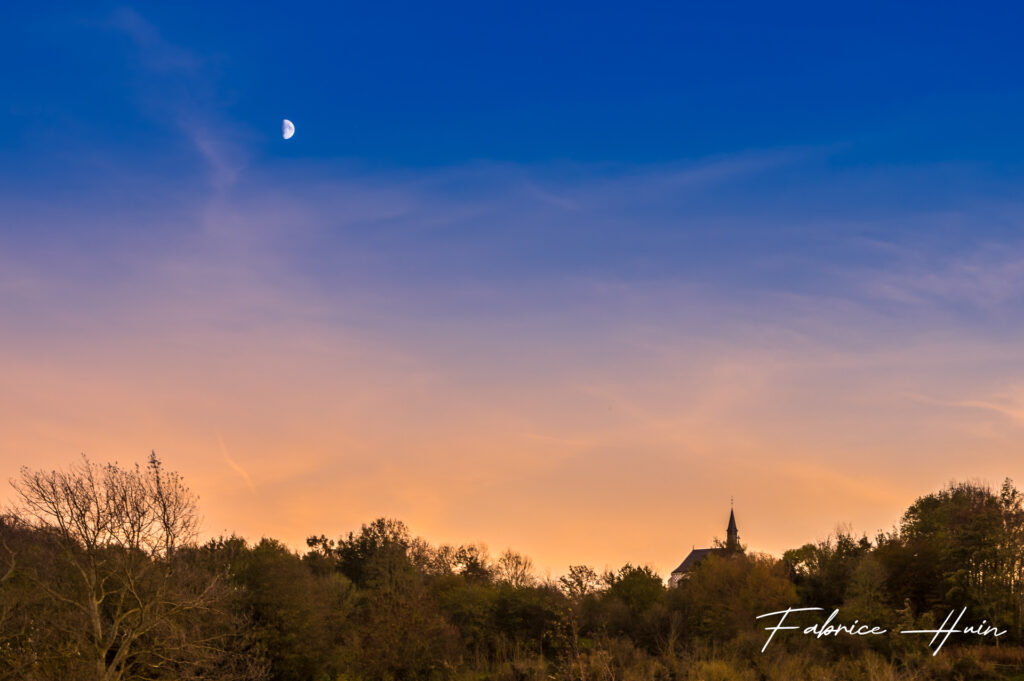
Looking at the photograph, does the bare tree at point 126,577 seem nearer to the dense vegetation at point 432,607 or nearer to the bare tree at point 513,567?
the dense vegetation at point 432,607

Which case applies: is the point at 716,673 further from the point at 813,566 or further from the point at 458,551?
the point at 458,551

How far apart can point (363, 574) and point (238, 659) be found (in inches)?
1339

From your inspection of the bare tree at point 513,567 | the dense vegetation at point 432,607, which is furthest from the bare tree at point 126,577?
the bare tree at point 513,567

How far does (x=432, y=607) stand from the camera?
39719 millimetres

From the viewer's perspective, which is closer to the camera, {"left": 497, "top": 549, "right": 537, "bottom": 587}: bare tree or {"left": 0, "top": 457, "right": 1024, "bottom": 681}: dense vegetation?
{"left": 0, "top": 457, "right": 1024, "bottom": 681}: dense vegetation

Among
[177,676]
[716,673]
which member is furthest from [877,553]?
[177,676]

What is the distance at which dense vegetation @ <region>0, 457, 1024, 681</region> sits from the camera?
1034 inches

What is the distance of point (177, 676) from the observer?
28.0 meters

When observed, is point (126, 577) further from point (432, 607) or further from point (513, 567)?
point (513, 567)

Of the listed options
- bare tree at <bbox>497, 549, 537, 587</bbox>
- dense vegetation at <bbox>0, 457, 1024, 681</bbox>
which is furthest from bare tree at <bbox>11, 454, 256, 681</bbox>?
bare tree at <bbox>497, 549, 537, 587</bbox>

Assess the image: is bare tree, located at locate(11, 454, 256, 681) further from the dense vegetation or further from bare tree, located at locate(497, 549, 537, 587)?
bare tree, located at locate(497, 549, 537, 587)

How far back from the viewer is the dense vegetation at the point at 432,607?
1034 inches

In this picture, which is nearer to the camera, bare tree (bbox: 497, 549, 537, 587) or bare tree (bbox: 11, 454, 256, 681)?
bare tree (bbox: 11, 454, 256, 681)

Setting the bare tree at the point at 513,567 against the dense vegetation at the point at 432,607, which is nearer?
the dense vegetation at the point at 432,607
